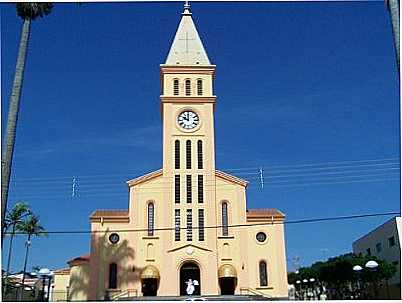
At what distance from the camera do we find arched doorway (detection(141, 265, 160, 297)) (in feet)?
83.2

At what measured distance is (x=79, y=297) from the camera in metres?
26.5

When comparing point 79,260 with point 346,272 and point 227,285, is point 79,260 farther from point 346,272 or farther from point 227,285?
point 346,272

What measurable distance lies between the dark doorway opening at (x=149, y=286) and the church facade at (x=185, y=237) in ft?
0.16

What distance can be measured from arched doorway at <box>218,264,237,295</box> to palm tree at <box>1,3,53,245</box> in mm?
17250

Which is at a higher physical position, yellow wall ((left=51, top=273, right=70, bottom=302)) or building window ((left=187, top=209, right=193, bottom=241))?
building window ((left=187, top=209, right=193, bottom=241))

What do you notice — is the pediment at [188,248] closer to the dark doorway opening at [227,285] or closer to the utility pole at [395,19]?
the dark doorway opening at [227,285]

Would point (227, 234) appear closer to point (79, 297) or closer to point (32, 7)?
point (79, 297)

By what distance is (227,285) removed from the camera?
86.0ft

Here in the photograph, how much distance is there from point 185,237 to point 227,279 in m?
2.94

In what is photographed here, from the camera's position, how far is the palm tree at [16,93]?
28.3 ft

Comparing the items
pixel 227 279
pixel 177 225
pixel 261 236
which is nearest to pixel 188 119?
pixel 177 225

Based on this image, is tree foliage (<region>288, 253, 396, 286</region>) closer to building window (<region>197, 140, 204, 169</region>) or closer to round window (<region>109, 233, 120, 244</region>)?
building window (<region>197, 140, 204, 169</region>)

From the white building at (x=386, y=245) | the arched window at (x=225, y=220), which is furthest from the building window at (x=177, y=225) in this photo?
the white building at (x=386, y=245)

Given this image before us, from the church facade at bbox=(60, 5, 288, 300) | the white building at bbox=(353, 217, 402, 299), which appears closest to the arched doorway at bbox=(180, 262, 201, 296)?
the church facade at bbox=(60, 5, 288, 300)
